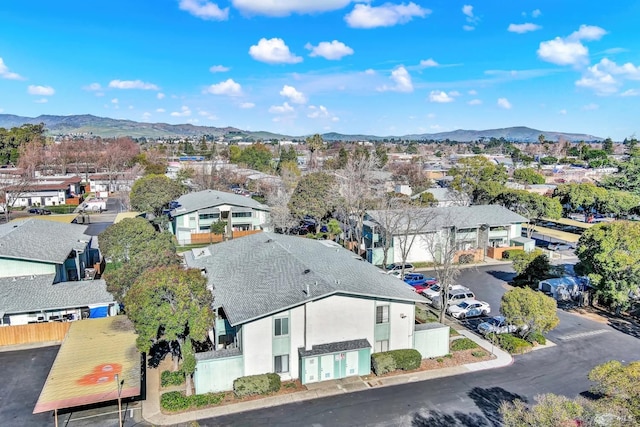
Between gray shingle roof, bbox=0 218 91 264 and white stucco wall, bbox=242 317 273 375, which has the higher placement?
gray shingle roof, bbox=0 218 91 264

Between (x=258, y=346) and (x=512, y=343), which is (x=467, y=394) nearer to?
(x=512, y=343)

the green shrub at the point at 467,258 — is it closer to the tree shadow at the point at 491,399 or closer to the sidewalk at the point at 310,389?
the sidewalk at the point at 310,389

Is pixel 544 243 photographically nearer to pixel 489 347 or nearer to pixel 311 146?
pixel 489 347

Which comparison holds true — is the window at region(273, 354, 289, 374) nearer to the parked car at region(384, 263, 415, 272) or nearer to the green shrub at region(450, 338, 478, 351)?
the green shrub at region(450, 338, 478, 351)

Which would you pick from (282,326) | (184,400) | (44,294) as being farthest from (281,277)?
(44,294)

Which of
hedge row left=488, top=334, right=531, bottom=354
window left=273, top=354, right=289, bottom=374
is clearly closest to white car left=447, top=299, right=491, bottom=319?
hedge row left=488, top=334, right=531, bottom=354

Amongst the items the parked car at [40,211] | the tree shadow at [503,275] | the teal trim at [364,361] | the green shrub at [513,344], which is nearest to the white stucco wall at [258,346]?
the teal trim at [364,361]
